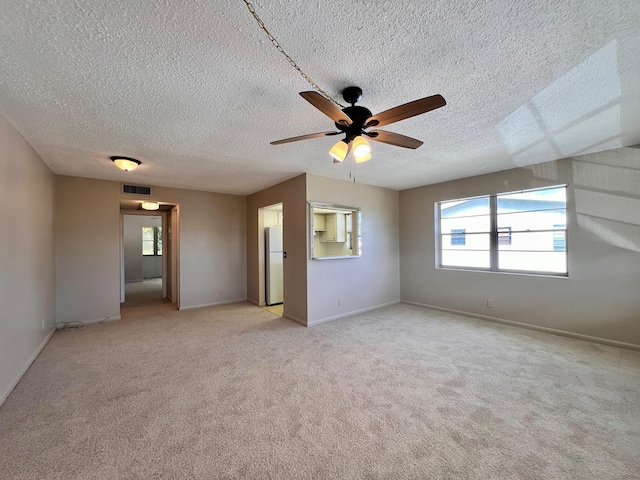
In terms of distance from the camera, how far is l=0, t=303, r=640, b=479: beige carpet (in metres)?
1.53

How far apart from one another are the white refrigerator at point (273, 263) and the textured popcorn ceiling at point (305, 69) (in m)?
2.64

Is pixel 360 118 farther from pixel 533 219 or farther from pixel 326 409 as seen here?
pixel 533 219

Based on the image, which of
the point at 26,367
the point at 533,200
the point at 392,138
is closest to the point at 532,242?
the point at 533,200

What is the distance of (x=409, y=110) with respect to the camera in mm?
1643

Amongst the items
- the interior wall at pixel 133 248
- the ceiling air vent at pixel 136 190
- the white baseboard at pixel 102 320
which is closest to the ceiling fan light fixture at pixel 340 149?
the ceiling air vent at pixel 136 190

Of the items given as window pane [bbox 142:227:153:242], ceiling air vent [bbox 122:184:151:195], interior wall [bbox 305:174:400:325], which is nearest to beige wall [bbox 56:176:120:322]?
ceiling air vent [bbox 122:184:151:195]

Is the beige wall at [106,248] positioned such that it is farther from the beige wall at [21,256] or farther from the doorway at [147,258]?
the beige wall at [21,256]

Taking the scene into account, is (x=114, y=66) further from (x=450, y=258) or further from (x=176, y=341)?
(x=450, y=258)

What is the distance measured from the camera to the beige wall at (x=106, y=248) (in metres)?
4.15

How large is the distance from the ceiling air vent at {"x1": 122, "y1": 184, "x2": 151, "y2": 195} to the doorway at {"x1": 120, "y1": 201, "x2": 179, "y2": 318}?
46 cm

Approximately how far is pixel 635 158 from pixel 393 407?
13.3 ft

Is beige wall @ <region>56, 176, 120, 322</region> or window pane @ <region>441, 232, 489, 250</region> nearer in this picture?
beige wall @ <region>56, 176, 120, 322</region>

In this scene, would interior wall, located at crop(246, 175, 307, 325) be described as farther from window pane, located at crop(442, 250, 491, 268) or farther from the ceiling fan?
window pane, located at crop(442, 250, 491, 268)

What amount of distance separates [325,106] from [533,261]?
412cm
